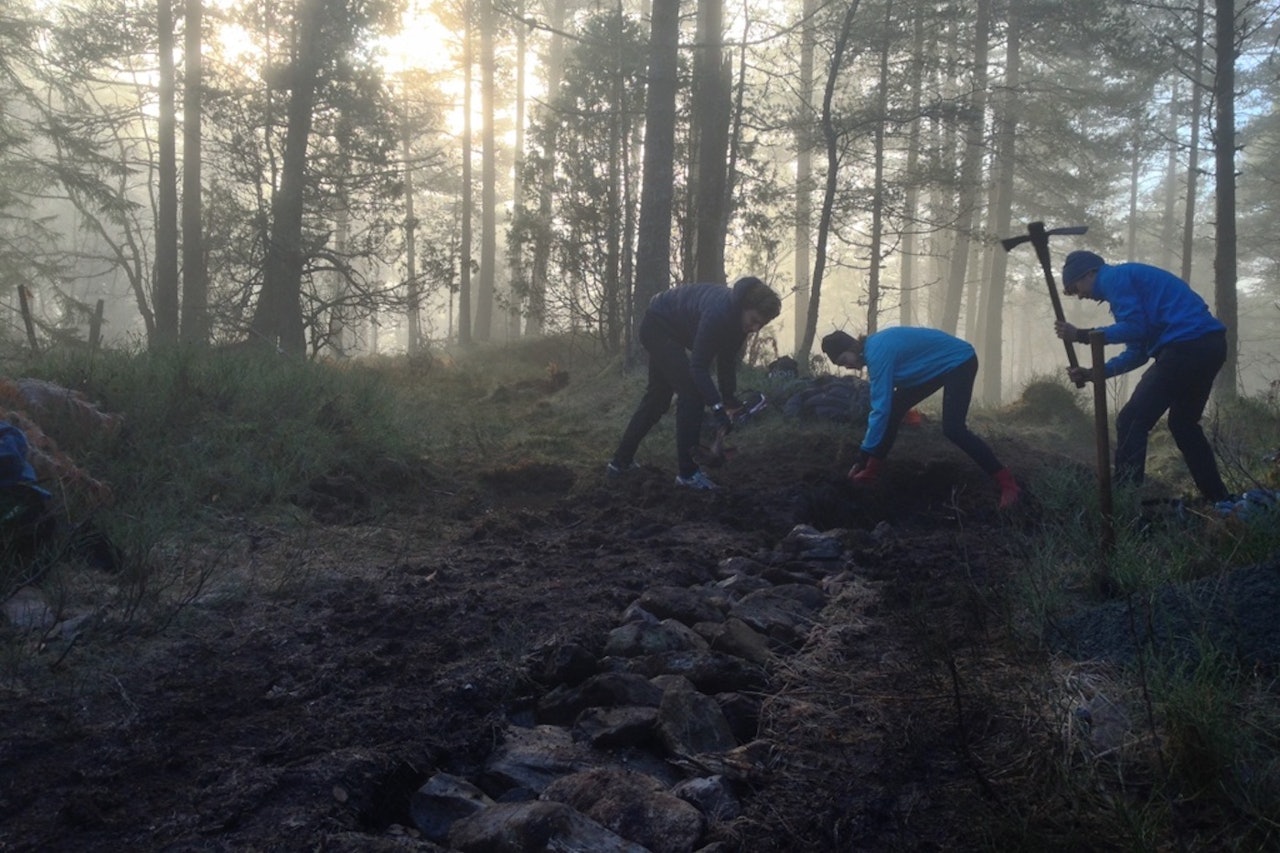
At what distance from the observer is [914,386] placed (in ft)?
22.5

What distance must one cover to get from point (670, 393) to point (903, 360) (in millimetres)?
1720

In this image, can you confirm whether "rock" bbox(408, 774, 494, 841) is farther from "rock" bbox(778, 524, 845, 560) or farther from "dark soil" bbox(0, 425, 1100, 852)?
"rock" bbox(778, 524, 845, 560)

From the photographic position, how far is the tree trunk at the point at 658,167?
11.6 metres

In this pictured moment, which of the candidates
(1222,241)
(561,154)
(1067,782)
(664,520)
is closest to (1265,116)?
(1222,241)

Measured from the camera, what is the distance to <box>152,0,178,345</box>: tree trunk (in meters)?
14.2

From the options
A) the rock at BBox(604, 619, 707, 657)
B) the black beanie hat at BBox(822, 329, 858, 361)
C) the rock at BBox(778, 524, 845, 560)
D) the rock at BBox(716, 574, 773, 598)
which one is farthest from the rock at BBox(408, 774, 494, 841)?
the black beanie hat at BBox(822, 329, 858, 361)

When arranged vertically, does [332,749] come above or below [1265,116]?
below

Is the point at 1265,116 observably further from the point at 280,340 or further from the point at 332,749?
the point at 332,749

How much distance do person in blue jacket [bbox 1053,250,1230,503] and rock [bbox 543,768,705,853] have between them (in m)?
3.81

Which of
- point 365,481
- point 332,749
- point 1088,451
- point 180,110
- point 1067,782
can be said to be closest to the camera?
point 1067,782

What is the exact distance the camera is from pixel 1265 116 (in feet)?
109

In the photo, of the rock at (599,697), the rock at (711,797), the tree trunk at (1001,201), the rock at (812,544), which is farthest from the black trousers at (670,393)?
the tree trunk at (1001,201)

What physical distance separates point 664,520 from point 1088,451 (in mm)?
6938

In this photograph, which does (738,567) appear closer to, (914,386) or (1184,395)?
(914,386)
